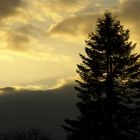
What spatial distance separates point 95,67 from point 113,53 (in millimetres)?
2081

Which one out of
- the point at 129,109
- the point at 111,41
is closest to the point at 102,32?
the point at 111,41

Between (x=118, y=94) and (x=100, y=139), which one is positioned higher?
(x=118, y=94)

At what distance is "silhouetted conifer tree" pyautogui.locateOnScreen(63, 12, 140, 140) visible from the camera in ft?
138

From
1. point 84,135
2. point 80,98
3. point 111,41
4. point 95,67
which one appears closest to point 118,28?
point 111,41

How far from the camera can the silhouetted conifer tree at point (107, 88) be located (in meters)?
42.1

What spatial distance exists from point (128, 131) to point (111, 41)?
25.2 ft

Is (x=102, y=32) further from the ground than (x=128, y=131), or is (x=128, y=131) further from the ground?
(x=102, y=32)

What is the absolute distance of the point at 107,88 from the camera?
4209 centimetres

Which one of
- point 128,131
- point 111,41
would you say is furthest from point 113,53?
point 128,131

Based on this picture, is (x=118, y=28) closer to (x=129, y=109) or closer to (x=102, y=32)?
(x=102, y=32)

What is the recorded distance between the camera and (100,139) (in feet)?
139

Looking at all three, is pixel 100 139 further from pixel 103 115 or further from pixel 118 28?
pixel 118 28

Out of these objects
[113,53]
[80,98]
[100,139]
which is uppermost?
[113,53]

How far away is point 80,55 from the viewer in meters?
44.1
